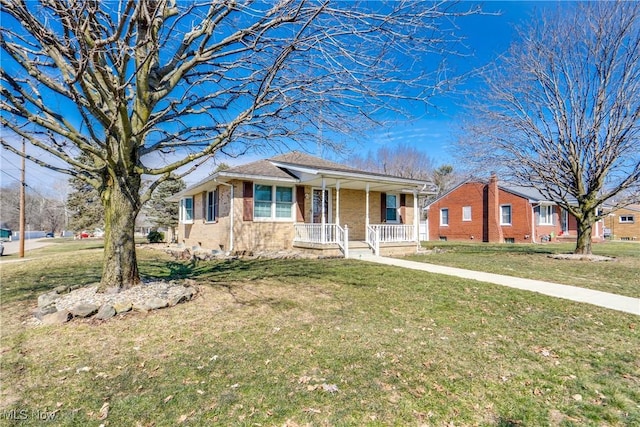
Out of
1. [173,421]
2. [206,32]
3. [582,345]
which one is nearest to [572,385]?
[582,345]

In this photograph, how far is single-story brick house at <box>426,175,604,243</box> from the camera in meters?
24.5

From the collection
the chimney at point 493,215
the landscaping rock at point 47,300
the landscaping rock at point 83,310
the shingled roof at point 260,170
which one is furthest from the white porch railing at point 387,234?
the chimney at point 493,215

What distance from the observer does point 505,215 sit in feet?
84.6

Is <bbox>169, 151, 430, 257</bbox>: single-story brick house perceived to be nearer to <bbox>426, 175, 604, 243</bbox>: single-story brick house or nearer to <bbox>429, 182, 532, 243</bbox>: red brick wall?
<bbox>426, 175, 604, 243</bbox>: single-story brick house

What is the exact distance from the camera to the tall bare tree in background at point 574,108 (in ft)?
38.8

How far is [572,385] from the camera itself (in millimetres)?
3293

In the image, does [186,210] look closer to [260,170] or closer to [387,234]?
[260,170]

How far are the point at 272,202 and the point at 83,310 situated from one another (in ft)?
29.1

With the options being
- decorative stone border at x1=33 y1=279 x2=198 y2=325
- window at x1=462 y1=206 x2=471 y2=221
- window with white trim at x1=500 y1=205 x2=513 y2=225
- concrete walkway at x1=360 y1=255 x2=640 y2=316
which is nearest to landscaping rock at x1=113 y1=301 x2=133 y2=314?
decorative stone border at x1=33 y1=279 x2=198 y2=325

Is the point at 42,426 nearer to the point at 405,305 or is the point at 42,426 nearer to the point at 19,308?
the point at 19,308

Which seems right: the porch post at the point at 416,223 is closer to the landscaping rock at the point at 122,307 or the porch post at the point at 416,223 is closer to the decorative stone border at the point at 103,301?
the decorative stone border at the point at 103,301

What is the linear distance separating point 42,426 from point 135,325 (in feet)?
7.09

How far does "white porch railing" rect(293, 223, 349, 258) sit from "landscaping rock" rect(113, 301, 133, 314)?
7.86 meters

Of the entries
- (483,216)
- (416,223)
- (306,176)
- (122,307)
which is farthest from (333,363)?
(483,216)
